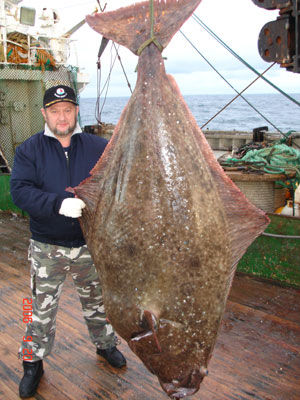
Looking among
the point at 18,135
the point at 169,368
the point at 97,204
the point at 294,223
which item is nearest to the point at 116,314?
the point at 169,368

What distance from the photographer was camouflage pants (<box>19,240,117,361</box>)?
2.88 metres

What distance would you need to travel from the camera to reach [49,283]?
9.52 feet

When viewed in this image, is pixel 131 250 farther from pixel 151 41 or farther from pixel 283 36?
pixel 283 36

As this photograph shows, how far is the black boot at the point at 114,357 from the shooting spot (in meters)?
3.14

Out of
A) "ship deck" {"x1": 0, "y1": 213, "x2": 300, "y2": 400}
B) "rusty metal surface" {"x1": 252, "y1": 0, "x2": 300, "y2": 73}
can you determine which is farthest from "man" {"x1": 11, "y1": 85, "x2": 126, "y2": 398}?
"rusty metal surface" {"x1": 252, "y1": 0, "x2": 300, "y2": 73}

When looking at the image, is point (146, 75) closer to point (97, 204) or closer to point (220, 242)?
point (97, 204)

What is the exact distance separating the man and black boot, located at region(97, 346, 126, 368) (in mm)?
492

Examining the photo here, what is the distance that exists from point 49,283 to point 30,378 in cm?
73

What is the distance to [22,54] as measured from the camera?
1170cm

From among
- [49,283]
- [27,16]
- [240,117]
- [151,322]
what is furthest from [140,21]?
[240,117]

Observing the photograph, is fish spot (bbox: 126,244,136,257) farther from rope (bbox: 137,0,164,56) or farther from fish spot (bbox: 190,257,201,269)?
rope (bbox: 137,0,164,56)

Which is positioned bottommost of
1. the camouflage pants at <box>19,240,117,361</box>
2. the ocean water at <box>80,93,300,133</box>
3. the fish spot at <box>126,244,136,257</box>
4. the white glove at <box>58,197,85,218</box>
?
the camouflage pants at <box>19,240,117,361</box>

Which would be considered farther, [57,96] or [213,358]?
[213,358]

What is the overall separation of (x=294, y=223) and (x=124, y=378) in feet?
9.22
